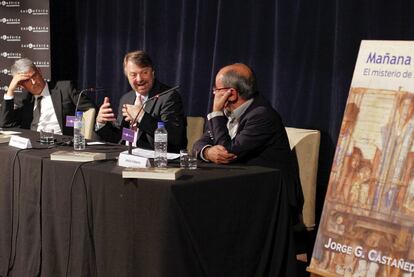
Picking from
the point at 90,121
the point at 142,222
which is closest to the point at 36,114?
the point at 90,121

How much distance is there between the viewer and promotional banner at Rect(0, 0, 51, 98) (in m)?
5.52

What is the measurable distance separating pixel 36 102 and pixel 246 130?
196 centimetres

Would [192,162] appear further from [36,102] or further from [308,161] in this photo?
[36,102]

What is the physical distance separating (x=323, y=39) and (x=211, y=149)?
1403 millimetres

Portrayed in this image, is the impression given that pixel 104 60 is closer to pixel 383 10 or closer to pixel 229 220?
pixel 383 10

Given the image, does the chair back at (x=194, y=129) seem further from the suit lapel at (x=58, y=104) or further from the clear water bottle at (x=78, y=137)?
the clear water bottle at (x=78, y=137)

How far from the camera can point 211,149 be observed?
2812mm

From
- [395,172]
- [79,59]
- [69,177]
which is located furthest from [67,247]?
[79,59]

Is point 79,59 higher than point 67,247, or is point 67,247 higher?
point 79,59

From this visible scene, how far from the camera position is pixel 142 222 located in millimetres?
2354

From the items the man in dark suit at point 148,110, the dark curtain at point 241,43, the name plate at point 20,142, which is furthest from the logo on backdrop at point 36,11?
the name plate at point 20,142

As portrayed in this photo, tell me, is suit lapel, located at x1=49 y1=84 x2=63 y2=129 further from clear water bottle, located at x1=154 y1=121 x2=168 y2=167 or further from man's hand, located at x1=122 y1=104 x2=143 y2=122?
clear water bottle, located at x1=154 y1=121 x2=168 y2=167

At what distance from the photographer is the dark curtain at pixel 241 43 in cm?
370

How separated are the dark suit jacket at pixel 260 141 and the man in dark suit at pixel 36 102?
5.05 feet
